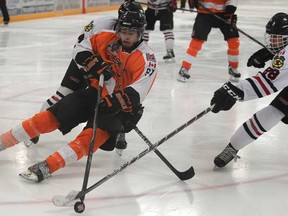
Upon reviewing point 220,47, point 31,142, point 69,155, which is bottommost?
point 220,47

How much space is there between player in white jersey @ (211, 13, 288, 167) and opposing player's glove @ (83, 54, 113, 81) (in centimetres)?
51

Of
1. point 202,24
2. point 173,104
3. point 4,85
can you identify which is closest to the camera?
point 173,104

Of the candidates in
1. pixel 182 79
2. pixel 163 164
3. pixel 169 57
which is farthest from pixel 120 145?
pixel 169 57

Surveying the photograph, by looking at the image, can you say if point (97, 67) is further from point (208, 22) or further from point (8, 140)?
point (208, 22)

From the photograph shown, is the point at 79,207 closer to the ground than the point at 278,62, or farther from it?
closer to the ground

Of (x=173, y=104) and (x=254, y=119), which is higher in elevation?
(x=254, y=119)

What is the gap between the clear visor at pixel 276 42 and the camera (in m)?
2.71

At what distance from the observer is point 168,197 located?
2459 mm

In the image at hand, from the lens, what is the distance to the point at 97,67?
263 cm

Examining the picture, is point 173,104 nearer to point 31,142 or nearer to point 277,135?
point 277,135

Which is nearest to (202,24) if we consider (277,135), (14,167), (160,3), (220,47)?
(160,3)

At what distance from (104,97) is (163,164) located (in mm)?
592

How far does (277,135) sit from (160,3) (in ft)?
9.47

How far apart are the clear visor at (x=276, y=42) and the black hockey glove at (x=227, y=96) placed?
36cm
